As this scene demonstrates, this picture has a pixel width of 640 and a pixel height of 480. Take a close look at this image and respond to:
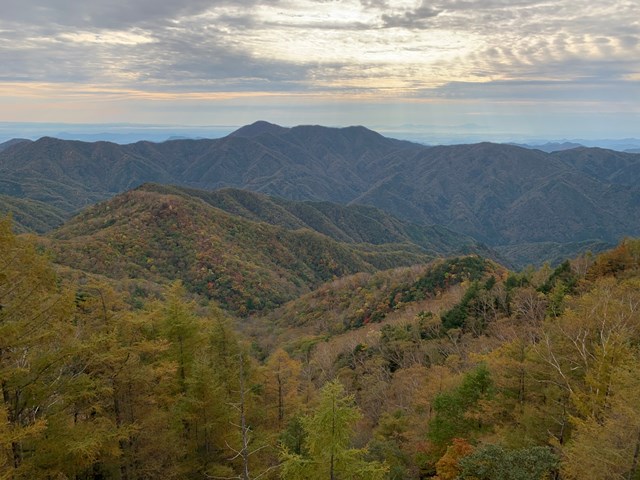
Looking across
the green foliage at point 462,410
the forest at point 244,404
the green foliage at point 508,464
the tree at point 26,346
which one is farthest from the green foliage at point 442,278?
the tree at point 26,346

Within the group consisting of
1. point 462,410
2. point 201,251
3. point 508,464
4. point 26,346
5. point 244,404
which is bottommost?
point 201,251

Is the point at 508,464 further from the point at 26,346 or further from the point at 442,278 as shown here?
the point at 442,278

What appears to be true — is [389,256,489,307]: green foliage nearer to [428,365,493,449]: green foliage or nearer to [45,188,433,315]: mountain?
[45,188,433,315]: mountain

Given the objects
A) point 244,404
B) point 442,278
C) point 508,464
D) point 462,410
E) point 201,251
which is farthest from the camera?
point 201,251

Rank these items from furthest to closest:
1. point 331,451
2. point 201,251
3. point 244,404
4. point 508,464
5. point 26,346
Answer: point 201,251, point 244,404, point 508,464, point 331,451, point 26,346

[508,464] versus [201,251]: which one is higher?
[508,464]

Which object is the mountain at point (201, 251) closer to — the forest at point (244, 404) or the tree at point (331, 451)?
Result: the forest at point (244, 404)

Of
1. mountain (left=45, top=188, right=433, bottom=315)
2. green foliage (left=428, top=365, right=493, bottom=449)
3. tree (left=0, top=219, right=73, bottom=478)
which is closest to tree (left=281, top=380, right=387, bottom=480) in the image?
tree (left=0, top=219, right=73, bottom=478)

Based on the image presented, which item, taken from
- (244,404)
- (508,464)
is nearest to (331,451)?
(244,404)

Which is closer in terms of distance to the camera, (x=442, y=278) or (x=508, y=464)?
(x=508, y=464)

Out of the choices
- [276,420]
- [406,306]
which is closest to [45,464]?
[276,420]
